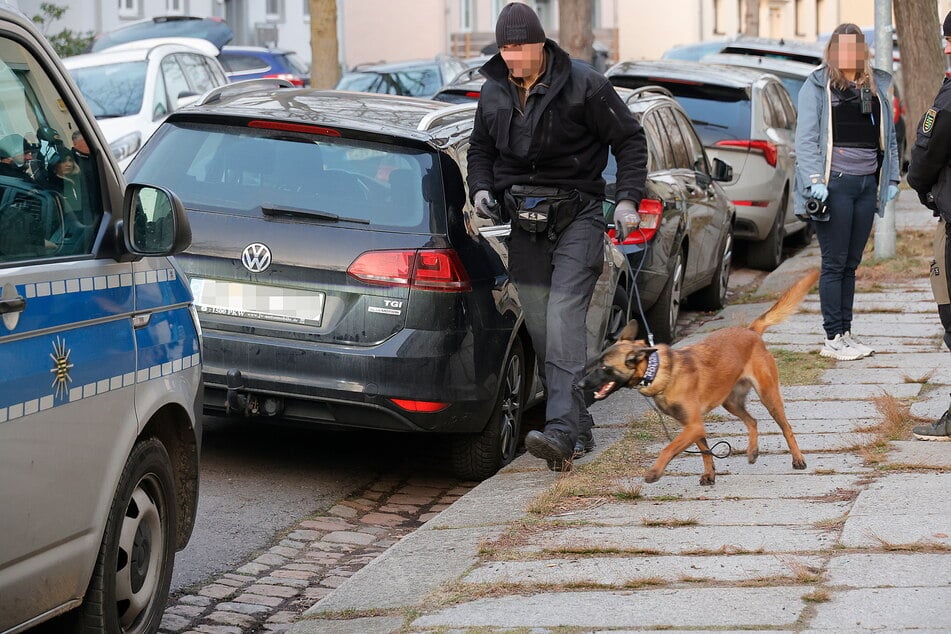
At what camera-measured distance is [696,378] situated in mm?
5910

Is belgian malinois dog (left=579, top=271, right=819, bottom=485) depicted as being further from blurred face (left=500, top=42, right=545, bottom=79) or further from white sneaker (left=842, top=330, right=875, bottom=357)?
white sneaker (left=842, top=330, right=875, bottom=357)

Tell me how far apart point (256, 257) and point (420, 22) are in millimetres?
42330

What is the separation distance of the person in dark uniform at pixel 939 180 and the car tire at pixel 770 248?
23.0ft

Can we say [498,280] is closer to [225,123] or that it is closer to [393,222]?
[393,222]

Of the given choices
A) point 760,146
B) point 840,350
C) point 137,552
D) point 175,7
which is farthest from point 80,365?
point 175,7

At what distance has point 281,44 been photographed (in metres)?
41.3

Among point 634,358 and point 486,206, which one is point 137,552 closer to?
point 634,358

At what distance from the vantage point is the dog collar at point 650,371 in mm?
5777

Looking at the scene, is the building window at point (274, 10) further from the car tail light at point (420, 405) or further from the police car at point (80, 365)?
the police car at point (80, 365)

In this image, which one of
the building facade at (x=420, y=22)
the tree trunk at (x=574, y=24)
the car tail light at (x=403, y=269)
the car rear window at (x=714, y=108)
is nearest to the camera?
the car tail light at (x=403, y=269)

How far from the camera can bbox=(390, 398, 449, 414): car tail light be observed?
6.10 m

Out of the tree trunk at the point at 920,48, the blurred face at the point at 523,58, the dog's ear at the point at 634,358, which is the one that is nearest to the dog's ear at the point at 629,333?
the dog's ear at the point at 634,358

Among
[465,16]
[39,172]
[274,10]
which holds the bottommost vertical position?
[39,172]

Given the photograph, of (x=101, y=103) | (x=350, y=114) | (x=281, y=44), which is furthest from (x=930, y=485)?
(x=281, y=44)
